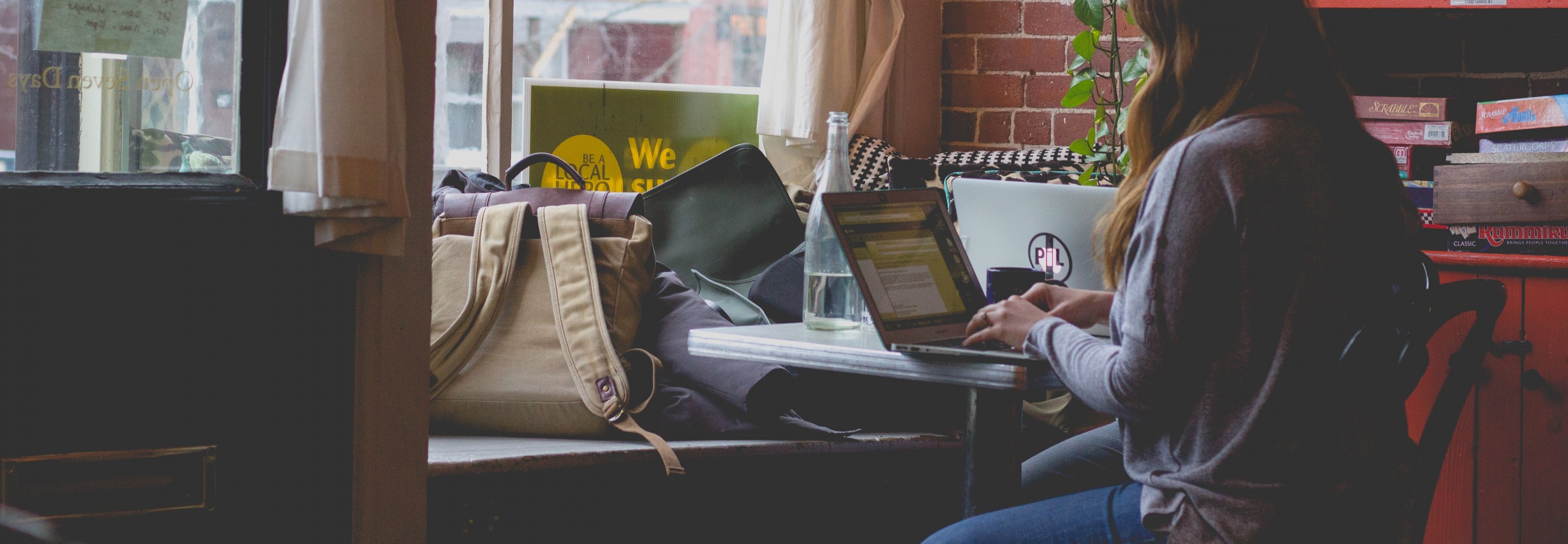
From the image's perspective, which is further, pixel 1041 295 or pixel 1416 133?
pixel 1416 133

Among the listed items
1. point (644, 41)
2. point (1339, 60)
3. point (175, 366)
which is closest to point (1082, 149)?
point (1339, 60)

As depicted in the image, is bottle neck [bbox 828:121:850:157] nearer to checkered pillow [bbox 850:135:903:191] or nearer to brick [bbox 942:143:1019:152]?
checkered pillow [bbox 850:135:903:191]

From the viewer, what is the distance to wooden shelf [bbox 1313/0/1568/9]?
1.96 meters

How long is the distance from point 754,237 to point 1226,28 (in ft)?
3.89

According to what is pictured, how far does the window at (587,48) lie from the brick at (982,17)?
0.45 m

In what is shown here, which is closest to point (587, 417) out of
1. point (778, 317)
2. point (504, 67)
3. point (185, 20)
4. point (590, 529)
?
point (590, 529)

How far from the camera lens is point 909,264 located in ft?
4.14

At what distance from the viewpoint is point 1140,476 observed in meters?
1.02

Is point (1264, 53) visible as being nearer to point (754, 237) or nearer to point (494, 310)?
point (494, 310)

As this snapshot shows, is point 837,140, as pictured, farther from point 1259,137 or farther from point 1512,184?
point 1512,184

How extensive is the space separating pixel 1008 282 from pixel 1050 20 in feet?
4.91

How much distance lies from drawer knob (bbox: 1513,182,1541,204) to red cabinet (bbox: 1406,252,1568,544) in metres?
0.09

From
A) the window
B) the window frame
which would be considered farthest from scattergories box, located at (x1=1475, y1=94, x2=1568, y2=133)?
the window frame

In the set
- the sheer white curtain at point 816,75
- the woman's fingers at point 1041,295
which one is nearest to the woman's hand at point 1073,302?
the woman's fingers at point 1041,295
